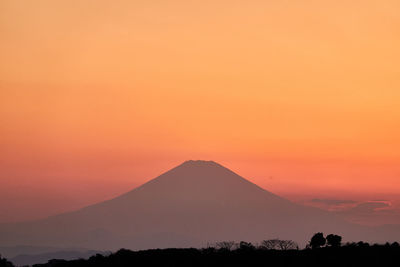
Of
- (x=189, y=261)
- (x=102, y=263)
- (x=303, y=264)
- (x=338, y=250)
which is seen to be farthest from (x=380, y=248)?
(x=102, y=263)

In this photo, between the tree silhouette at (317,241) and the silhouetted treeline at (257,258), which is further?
the tree silhouette at (317,241)

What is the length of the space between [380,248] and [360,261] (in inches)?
311

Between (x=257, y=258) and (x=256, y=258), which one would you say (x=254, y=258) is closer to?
(x=256, y=258)

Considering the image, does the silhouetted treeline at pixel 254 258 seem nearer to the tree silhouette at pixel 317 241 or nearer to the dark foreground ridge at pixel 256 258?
the dark foreground ridge at pixel 256 258

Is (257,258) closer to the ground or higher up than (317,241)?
closer to the ground

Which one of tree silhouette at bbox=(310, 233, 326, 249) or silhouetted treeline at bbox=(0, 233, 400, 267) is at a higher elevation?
tree silhouette at bbox=(310, 233, 326, 249)

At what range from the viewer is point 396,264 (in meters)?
78.9

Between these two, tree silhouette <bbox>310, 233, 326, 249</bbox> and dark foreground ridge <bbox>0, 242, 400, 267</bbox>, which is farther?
tree silhouette <bbox>310, 233, 326, 249</bbox>

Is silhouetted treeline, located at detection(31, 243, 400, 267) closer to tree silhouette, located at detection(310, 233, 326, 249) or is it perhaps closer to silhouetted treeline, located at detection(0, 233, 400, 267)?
silhouetted treeline, located at detection(0, 233, 400, 267)

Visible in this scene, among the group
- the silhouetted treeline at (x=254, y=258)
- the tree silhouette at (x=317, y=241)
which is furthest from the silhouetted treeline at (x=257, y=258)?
the tree silhouette at (x=317, y=241)

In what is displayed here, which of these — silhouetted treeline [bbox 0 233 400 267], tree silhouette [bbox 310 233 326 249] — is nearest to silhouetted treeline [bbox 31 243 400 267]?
silhouetted treeline [bbox 0 233 400 267]

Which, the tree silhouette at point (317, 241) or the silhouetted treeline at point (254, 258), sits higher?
the tree silhouette at point (317, 241)

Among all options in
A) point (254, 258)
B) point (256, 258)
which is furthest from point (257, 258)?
point (254, 258)

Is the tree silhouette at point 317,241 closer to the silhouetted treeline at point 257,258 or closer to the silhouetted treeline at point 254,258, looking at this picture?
the silhouetted treeline at point 254,258
